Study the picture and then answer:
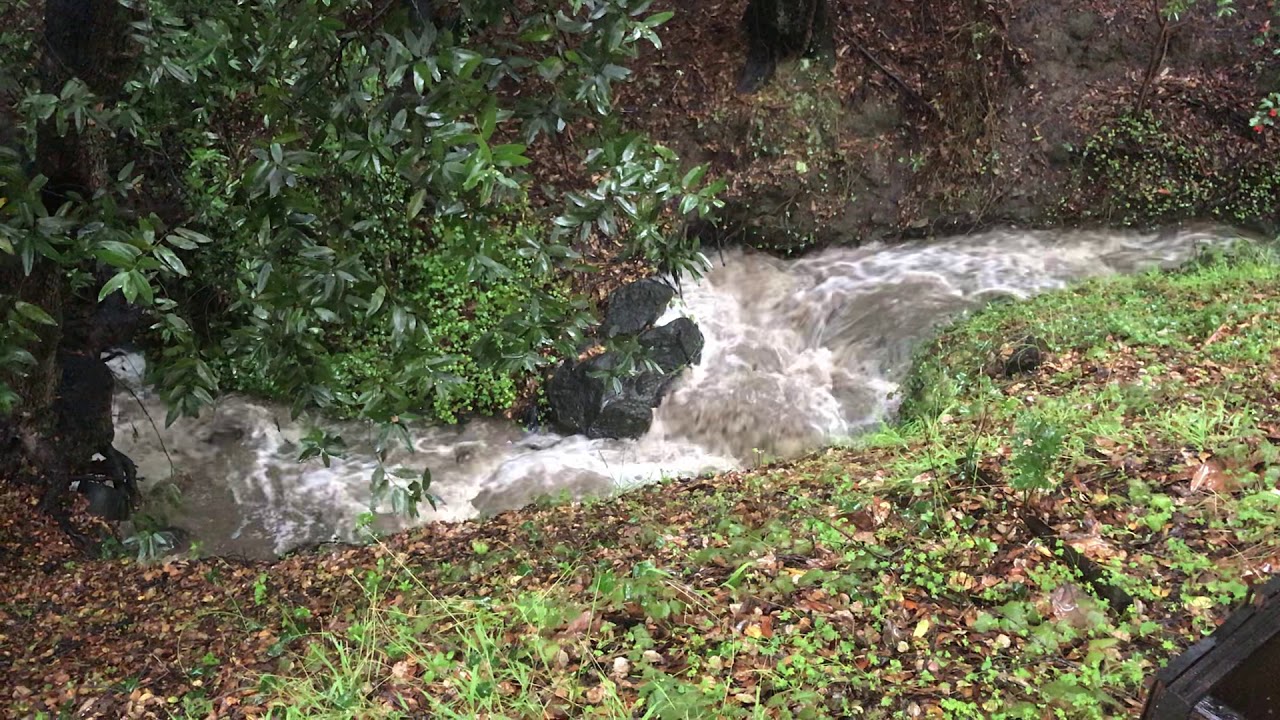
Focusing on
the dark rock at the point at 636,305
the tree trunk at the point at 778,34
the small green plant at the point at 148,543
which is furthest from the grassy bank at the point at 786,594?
the tree trunk at the point at 778,34

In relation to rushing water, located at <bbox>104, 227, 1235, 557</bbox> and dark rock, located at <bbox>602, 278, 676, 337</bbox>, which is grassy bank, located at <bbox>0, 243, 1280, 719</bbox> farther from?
dark rock, located at <bbox>602, 278, 676, 337</bbox>

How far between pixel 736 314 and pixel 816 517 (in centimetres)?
535

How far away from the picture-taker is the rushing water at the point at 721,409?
720 centimetres

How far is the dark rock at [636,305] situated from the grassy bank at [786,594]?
346 centimetres

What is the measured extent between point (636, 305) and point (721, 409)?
4.75 ft

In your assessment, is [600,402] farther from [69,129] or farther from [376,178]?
[376,178]

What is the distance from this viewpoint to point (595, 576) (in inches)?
149

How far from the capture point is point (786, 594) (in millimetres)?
3311

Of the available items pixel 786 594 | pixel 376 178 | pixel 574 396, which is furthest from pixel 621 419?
pixel 376 178

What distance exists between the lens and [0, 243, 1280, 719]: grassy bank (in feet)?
9.36

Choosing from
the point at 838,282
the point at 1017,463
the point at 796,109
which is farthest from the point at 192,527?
the point at 796,109

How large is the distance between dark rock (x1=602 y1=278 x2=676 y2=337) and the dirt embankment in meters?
1.50

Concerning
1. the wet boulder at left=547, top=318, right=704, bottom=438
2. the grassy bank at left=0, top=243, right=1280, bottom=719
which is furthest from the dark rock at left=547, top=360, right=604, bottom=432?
the grassy bank at left=0, top=243, right=1280, bottom=719

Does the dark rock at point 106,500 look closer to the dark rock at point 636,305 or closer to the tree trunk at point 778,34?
the dark rock at point 636,305
